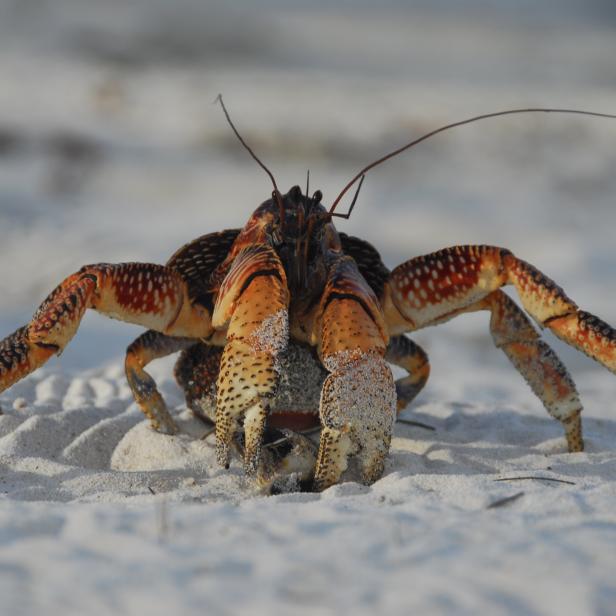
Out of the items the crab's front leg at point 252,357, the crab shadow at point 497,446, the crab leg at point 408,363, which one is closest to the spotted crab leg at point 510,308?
the crab shadow at point 497,446

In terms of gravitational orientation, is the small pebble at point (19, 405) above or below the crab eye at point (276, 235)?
below

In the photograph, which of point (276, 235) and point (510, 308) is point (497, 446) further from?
point (276, 235)

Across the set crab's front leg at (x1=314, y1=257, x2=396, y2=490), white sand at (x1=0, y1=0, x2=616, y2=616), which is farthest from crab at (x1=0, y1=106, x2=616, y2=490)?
white sand at (x1=0, y1=0, x2=616, y2=616)

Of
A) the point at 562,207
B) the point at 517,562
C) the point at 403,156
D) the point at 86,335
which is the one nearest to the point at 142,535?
the point at 517,562

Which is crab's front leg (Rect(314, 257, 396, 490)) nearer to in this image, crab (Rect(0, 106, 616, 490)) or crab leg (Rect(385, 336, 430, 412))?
crab (Rect(0, 106, 616, 490))

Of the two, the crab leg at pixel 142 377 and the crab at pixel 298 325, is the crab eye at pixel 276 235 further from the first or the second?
the crab leg at pixel 142 377

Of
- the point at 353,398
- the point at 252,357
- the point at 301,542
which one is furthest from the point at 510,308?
the point at 301,542
